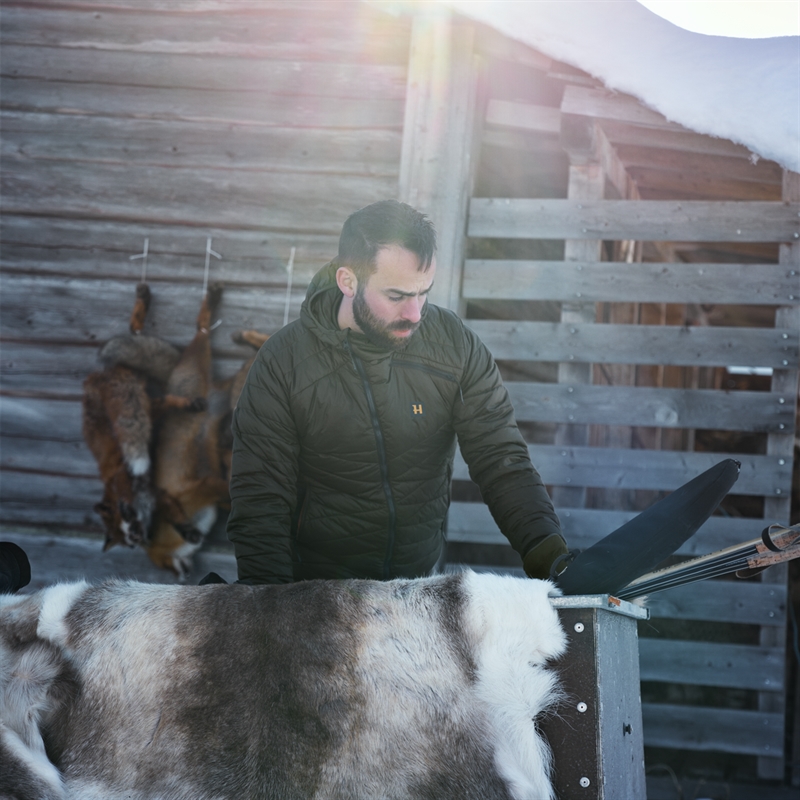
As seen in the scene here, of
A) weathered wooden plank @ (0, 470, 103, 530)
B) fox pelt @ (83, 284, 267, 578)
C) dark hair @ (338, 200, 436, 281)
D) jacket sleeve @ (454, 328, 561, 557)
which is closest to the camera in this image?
jacket sleeve @ (454, 328, 561, 557)

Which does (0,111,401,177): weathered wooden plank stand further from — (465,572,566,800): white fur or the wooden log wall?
(465,572,566,800): white fur

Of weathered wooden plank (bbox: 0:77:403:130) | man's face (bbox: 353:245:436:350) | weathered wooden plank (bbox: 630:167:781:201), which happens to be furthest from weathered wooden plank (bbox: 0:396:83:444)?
weathered wooden plank (bbox: 630:167:781:201)

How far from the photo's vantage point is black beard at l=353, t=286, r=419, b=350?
8.96 feet

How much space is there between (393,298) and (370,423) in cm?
45

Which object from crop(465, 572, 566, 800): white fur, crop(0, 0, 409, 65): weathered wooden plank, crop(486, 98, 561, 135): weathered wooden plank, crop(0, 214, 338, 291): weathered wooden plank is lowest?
crop(465, 572, 566, 800): white fur

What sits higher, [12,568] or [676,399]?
[676,399]

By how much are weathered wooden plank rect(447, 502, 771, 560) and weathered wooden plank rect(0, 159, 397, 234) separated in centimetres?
190

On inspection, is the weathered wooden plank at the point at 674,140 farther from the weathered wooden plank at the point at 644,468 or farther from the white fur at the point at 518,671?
the white fur at the point at 518,671

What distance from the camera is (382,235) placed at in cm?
268

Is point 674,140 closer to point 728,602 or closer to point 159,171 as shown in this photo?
point 728,602

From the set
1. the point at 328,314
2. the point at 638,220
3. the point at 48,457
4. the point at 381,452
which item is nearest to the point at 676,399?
the point at 638,220

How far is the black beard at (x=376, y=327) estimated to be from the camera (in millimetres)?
2730

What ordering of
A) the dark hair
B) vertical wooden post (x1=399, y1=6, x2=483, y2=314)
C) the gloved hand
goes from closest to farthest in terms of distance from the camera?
1. the gloved hand
2. the dark hair
3. vertical wooden post (x1=399, y1=6, x2=483, y2=314)

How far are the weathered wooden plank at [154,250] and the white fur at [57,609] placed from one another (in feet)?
10.4
